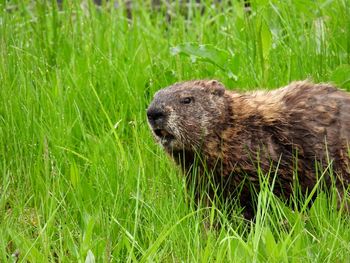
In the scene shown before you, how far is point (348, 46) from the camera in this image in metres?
5.89

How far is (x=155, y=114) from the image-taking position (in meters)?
4.77

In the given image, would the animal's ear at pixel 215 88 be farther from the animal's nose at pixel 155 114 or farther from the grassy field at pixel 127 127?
the grassy field at pixel 127 127

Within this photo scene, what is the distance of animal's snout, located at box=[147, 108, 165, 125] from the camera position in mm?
4758

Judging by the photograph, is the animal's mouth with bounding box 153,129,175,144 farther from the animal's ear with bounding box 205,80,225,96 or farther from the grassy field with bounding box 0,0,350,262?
the animal's ear with bounding box 205,80,225,96

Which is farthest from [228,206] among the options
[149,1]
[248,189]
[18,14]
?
[149,1]

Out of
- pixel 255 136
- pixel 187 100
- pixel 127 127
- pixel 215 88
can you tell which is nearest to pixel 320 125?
pixel 255 136

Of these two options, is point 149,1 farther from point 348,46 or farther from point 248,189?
point 248,189

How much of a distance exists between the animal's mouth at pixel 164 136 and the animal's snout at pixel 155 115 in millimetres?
55

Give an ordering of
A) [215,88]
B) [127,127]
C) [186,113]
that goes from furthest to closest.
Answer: [127,127], [215,88], [186,113]

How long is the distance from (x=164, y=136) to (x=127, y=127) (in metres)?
0.88

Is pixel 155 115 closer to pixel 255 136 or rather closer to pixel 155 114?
pixel 155 114

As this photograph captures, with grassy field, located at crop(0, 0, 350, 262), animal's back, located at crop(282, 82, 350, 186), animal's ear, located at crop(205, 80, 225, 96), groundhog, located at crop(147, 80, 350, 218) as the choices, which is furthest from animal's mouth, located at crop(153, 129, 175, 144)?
animal's back, located at crop(282, 82, 350, 186)

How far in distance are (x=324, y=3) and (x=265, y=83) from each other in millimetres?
724

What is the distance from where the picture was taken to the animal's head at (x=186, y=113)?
478cm
